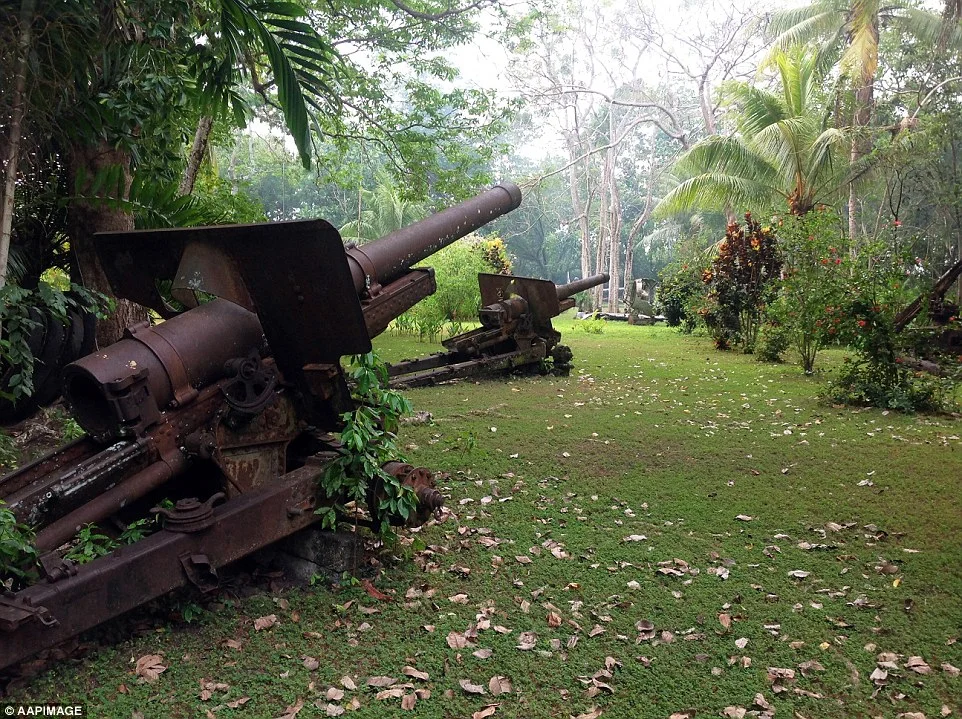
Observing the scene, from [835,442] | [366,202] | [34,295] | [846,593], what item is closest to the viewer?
[34,295]

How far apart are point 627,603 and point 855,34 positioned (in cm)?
1847

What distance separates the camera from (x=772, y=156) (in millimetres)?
17938

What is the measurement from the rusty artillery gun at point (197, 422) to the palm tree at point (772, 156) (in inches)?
612

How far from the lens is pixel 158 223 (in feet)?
17.8

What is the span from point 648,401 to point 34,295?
6.78m

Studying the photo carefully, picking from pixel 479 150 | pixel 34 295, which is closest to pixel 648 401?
pixel 34 295

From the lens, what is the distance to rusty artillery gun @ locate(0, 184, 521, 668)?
10.0 ft

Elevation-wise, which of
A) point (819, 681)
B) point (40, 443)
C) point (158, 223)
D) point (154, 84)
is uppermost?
point (154, 84)

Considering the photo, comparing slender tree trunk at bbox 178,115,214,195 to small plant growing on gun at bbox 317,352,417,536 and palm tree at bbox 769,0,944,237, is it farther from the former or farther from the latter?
palm tree at bbox 769,0,944,237

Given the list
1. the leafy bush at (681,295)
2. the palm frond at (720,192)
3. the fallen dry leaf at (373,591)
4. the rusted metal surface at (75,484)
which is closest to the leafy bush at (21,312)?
the rusted metal surface at (75,484)

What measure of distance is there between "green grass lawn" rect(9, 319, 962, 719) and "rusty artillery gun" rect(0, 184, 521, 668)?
1.33 feet

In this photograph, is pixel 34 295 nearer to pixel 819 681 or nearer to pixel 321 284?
pixel 321 284

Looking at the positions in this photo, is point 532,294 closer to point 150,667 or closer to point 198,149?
point 198,149

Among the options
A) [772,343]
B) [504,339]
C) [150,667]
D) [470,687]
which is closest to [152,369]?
[150,667]
